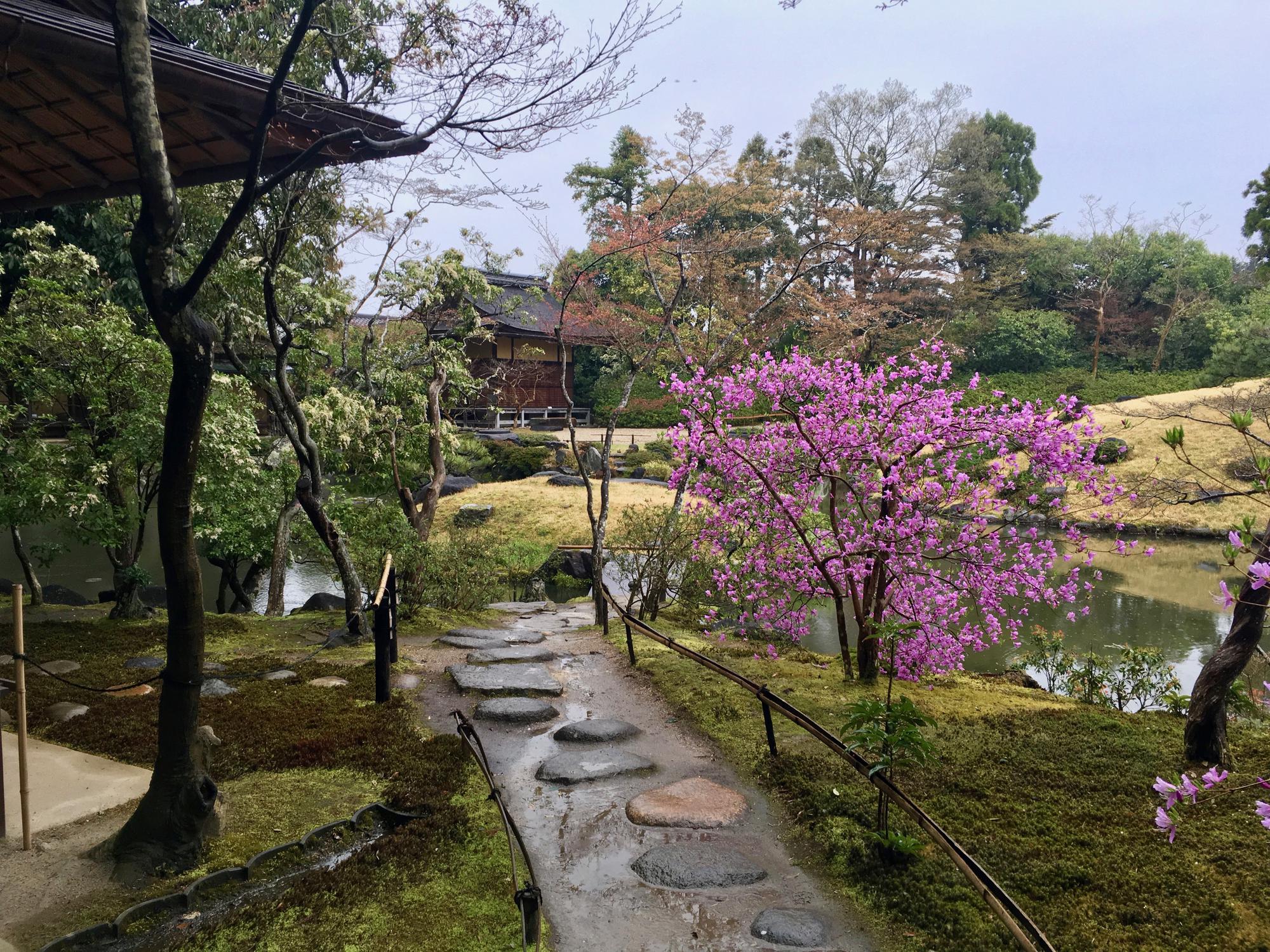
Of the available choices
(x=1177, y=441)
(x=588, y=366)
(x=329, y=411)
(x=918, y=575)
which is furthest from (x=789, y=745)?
(x=588, y=366)

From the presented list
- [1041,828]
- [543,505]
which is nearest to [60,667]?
[1041,828]

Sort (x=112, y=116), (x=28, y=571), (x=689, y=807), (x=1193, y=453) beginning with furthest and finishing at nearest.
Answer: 1. (x=1193, y=453)
2. (x=28, y=571)
3. (x=112, y=116)
4. (x=689, y=807)

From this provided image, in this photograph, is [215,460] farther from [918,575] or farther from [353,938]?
[918,575]

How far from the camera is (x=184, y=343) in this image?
331cm

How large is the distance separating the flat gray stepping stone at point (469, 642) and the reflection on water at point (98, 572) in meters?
5.58

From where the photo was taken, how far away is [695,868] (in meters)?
3.64

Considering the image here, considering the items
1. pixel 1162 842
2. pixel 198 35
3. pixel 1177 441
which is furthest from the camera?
pixel 198 35

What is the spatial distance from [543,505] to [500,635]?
39.8 ft

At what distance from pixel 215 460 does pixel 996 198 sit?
32.0 meters

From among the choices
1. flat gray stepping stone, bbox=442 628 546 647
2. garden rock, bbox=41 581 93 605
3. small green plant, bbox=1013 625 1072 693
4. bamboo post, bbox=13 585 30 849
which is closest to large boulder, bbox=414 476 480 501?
garden rock, bbox=41 581 93 605

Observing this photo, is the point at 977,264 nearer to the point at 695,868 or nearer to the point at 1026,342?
the point at 1026,342

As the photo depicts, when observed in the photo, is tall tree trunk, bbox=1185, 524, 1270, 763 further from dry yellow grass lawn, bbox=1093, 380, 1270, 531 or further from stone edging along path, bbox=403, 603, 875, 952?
dry yellow grass lawn, bbox=1093, 380, 1270, 531

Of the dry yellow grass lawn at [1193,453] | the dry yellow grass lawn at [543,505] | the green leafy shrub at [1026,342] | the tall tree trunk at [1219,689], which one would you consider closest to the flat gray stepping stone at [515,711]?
the tall tree trunk at [1219,689]

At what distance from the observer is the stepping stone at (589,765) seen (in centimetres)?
470
